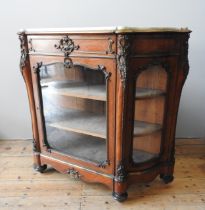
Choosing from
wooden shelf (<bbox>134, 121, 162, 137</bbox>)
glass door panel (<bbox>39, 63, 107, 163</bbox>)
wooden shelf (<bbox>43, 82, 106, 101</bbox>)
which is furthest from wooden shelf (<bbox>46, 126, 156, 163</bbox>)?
wooden shelf (<bbox>43, 82, 106, 101</bbox>)

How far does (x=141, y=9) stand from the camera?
59.4 inches

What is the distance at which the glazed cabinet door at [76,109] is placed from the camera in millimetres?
1108

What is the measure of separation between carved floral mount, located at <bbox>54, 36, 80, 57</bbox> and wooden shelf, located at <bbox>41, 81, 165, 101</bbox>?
18 cm

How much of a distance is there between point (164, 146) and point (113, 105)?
408mm

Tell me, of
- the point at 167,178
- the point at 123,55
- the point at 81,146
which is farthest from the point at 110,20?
the point at 167,178

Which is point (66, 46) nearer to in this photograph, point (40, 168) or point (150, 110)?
point (150, 110)

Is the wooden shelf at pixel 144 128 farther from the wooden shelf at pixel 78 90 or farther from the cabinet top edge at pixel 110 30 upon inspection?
the cabinet top edge at pixel 110 30

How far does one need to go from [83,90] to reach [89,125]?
7.6 inches

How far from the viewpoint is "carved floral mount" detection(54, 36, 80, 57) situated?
107cm

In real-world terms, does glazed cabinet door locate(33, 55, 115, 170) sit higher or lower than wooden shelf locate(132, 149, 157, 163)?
higher

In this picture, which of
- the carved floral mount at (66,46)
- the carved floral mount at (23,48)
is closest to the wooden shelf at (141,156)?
the carved floral mount at (66,46)

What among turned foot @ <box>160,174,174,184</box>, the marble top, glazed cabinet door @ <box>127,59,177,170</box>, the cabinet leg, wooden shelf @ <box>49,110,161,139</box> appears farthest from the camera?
the cabinet leg

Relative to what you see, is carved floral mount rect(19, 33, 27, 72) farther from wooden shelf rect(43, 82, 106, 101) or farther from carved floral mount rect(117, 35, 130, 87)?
carved floral mount rect(117, 35, 130, 87)

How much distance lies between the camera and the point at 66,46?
1088 mm
